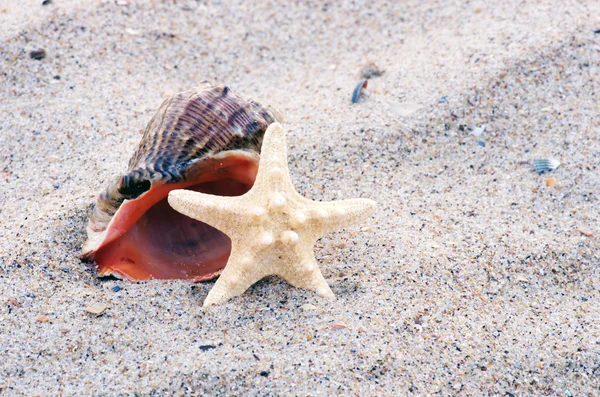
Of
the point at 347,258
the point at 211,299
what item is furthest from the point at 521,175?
the point at 211,299

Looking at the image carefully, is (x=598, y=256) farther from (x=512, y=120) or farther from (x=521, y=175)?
(x=512, y=120)

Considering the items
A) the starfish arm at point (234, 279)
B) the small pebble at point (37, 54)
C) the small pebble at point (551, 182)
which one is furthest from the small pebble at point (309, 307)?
the small pebble at point (37, 54)

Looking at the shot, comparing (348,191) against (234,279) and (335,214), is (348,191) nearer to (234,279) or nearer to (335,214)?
(335,214)

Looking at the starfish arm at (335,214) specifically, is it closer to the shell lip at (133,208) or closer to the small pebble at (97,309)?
the shell lip at (133,208)

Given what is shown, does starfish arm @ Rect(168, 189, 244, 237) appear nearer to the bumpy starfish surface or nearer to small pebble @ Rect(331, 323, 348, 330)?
the bumpy starfish surface

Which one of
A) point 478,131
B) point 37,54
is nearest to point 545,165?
point 478,131

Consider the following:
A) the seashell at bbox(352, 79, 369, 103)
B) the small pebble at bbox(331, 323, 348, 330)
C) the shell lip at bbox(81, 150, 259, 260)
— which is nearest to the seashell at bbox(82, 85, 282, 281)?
the shell lip at bbox(81, 150, 259, 260)
